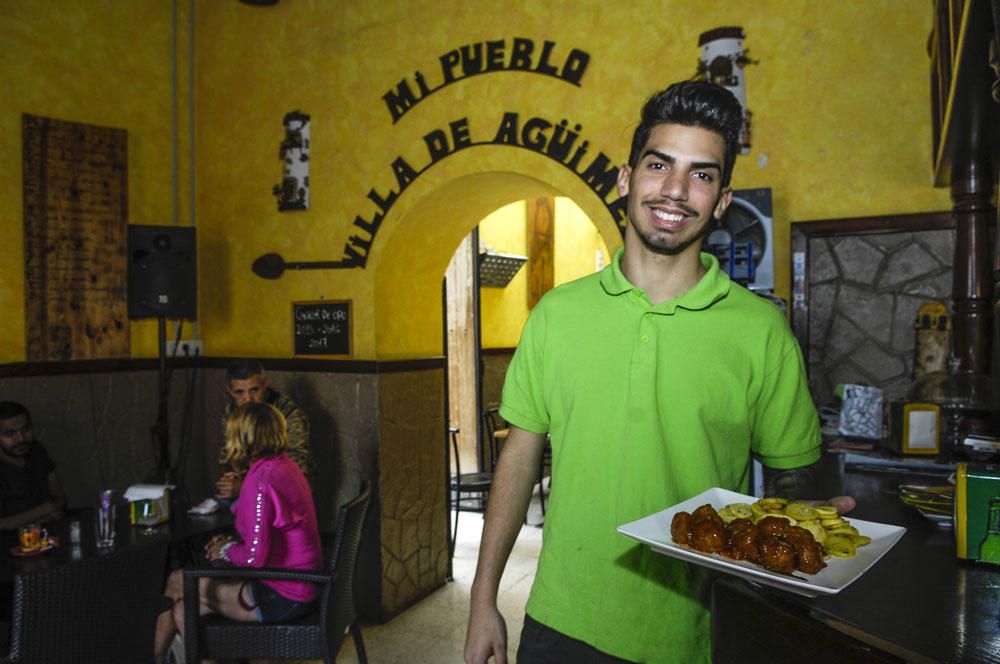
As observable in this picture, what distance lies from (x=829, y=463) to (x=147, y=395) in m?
3.81

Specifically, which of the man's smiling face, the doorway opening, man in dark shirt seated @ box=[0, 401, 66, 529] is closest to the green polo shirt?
the man's smiling face

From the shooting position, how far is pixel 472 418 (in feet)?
21.5

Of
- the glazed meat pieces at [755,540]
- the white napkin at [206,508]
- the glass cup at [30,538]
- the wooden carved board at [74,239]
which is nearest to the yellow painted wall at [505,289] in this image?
Answer: the wooden carved board at [74,239]

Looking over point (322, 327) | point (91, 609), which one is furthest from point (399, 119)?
point (91, 609)

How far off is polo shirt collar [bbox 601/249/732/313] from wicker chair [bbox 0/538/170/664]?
150 cm

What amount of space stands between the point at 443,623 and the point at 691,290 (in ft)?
10.2

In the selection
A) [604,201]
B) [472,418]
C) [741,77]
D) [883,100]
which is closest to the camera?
[883,100]

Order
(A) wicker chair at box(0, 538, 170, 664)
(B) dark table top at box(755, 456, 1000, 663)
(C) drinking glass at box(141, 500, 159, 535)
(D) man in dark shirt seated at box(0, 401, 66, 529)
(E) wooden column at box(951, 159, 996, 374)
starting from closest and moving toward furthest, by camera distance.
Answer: (B) dark table top at box(755, 456, 1000, 663), (A) wicker chair at box(0, 538, 170, 664), (E) wooden column at box(951, 159, 996, 374), (C) drinking glass at box(141, 500, 159, 535), (D) man in dark shirt seated at box(0, 401, 66, 529)

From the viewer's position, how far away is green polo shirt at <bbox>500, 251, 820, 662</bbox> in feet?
4.69

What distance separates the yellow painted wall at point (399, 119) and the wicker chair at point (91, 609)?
82.7 inches

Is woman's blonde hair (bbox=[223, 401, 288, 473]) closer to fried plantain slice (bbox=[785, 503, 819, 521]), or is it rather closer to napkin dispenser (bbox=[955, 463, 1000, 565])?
fried plantain slice (bbox=[785, 503, 819, 521])

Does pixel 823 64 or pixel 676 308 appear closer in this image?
pixel 676 308

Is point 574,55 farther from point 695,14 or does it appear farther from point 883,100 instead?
point 883,100

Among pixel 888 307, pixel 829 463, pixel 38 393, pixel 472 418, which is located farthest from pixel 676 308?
pixel 472 418
